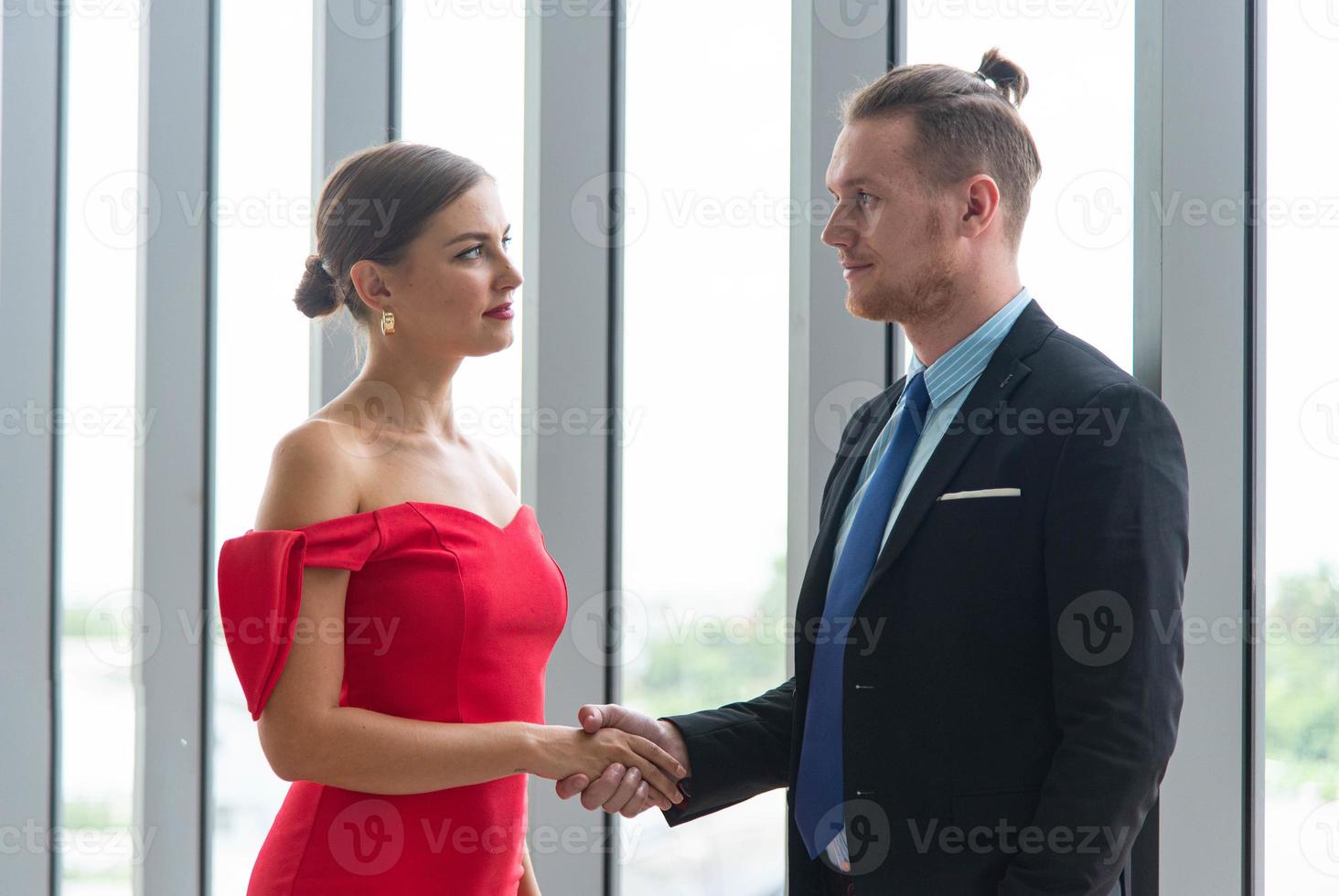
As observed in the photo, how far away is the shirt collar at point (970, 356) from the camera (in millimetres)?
1540

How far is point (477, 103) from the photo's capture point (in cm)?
261

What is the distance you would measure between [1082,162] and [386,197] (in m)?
1.49

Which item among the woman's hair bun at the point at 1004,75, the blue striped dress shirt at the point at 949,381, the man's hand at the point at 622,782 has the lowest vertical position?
the man's hand at the point at 622,782

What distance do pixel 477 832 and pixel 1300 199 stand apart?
2.04m

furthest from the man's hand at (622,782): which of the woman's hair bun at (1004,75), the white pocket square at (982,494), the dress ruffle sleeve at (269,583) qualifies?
the woman's hair bun at (1004,75)

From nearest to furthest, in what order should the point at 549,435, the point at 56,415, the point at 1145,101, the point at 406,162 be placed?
1. the point at 406,162
2. the point at 1145,101
3. the point at 549,435
4. the point at 56,415

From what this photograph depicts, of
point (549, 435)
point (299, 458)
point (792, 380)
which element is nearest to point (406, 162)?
point (299, 458)

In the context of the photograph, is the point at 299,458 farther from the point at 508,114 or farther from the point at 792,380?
the point at 508,114

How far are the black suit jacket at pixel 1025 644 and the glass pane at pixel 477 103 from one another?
54.2 inches

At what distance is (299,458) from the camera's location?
5.34ft

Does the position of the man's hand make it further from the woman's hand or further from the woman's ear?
the woman's ear

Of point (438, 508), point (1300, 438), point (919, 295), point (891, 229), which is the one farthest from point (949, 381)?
point (1300, 438)

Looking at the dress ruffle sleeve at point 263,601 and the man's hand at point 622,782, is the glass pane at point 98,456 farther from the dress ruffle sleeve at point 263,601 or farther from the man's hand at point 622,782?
the man's hand at point 622,782

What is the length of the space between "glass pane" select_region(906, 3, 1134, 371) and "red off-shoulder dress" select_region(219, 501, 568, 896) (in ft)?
4.48
